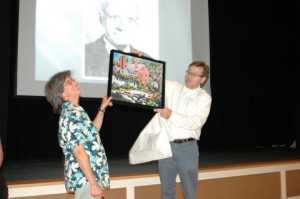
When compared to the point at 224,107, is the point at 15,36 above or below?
above

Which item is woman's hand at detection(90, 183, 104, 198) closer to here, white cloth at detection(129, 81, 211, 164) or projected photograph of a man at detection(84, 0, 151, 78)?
white cloth at detection(129, 81, 211, 164)

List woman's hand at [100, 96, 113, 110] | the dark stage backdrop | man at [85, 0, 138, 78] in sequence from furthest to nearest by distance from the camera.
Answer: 1. the dark stage backdrop
2. man at [85, 0, 138, 78]
3. woman's hand at [100, 96, 113, 110]

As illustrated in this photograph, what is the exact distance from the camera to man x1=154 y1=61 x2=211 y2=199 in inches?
89.8

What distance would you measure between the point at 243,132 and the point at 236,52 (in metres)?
1.32

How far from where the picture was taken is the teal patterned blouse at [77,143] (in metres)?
1.59

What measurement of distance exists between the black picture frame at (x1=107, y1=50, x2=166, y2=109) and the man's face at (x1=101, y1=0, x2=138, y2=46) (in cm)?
146

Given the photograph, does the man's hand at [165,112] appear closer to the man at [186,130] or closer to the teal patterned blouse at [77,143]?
the man at [186,130]

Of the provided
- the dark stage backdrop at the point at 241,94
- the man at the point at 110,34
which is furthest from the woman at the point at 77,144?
the dark stage backdrop at the point at 241,94

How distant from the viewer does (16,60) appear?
333cm

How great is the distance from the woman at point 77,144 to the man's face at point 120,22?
206 cm

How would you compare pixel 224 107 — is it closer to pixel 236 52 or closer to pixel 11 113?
pixel 236 52

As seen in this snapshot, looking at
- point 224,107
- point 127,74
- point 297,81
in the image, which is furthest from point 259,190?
point 297,81

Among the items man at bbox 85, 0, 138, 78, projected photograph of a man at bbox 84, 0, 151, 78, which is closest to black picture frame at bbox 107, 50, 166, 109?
man at bbox 85, 0, 138, 78

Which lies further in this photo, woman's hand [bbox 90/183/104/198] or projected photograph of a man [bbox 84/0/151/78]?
projected photograph of a man [bbox 84/0/151/78]
